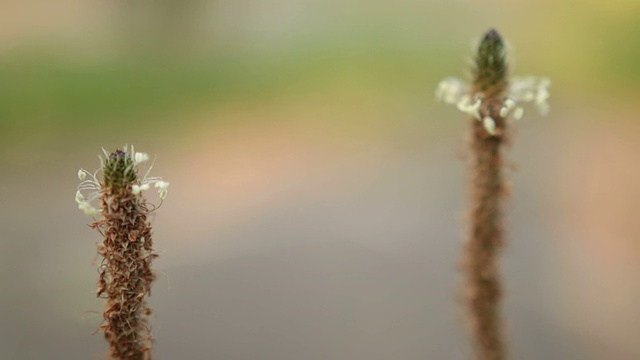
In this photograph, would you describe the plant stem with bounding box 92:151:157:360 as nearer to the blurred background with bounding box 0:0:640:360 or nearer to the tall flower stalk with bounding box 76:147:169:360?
the tall flower stalk with bounding box 76:147:169:360

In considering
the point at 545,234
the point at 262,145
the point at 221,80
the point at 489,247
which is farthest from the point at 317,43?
the point at 489,247

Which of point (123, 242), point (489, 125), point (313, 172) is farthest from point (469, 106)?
point (313, 172)

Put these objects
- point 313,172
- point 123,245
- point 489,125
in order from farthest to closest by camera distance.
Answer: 1. point 313,172
2. point 489,125
3. point 123,245

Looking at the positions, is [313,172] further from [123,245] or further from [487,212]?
[123,245]

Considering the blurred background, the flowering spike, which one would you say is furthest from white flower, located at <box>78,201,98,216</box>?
the blurred background

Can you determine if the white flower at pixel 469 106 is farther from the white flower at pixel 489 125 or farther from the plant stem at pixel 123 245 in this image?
the plant stem at pixel 123 245

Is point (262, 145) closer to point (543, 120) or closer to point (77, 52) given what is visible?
point (77, 52)

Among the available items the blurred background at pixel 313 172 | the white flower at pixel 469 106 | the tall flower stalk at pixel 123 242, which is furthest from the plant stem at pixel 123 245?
the blurred background at pixel 313 172
